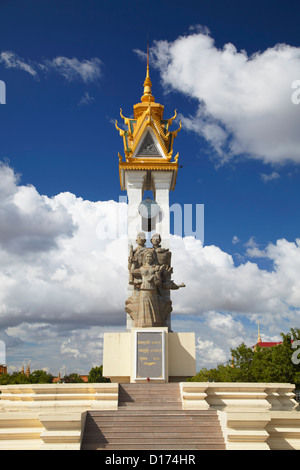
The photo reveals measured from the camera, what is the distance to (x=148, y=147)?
67.7ft

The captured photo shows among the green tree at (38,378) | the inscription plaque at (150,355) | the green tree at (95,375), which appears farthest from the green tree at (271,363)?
the green tree at (95,375)

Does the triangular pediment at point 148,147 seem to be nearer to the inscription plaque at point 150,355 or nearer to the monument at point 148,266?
the monument at point 148,266

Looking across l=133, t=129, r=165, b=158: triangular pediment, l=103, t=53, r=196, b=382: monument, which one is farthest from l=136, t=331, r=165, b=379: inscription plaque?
l=133, t=129, r=165, b=158: triangular pediment

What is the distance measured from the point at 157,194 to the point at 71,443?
43.1ft

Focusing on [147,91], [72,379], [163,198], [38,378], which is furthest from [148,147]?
[72,379]

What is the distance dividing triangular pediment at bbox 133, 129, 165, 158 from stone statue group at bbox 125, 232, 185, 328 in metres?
5.30

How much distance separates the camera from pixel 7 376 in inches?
1682

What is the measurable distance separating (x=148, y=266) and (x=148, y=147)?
7.25 metres

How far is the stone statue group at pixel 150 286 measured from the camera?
15.1 meters

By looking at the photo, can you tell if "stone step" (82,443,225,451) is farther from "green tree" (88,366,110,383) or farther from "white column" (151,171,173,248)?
"green tree" (88,366,110,383)

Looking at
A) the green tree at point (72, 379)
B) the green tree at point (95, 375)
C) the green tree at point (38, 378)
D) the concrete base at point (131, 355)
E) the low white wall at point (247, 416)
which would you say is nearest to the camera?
the low white wall at point (247, 416)

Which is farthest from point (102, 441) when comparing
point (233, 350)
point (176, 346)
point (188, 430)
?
point (233, 350)

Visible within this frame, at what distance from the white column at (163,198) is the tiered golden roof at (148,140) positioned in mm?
357
